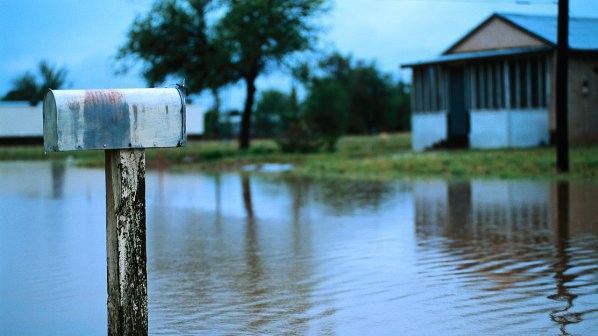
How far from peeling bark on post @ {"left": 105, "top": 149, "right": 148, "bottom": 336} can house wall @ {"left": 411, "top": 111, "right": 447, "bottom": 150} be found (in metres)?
33.2

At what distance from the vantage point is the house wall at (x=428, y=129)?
125ft

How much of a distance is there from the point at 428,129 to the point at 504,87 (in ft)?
14.7

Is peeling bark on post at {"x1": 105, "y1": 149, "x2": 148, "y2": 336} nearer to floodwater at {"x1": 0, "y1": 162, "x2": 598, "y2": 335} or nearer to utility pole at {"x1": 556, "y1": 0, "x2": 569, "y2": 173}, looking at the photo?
floodwater at {"x1": 0, "y1": 162, "x2": 598, "y2": 335}

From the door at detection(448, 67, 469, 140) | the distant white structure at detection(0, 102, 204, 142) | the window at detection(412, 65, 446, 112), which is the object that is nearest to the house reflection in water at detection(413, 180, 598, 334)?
the door at detection(448, 67, 469, 140)

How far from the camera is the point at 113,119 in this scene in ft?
18.6

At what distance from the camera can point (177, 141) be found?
232 inches

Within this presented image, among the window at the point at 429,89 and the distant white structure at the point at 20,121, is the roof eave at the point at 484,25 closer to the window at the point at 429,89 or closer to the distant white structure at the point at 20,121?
the window at the point at 429,89

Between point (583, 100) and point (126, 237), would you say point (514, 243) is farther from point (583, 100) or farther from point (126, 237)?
point (583, 100)

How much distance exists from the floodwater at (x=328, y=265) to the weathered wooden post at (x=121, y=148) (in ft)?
3.98

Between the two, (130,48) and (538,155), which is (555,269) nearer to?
(538,155)

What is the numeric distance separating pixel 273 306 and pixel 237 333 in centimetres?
101

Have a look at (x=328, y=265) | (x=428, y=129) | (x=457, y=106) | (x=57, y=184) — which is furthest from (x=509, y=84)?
(x=328, y=265)

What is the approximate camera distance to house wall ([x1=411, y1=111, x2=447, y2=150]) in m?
38.2

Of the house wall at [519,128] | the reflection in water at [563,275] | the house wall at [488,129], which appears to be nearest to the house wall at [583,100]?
the house wall at [519,128]
